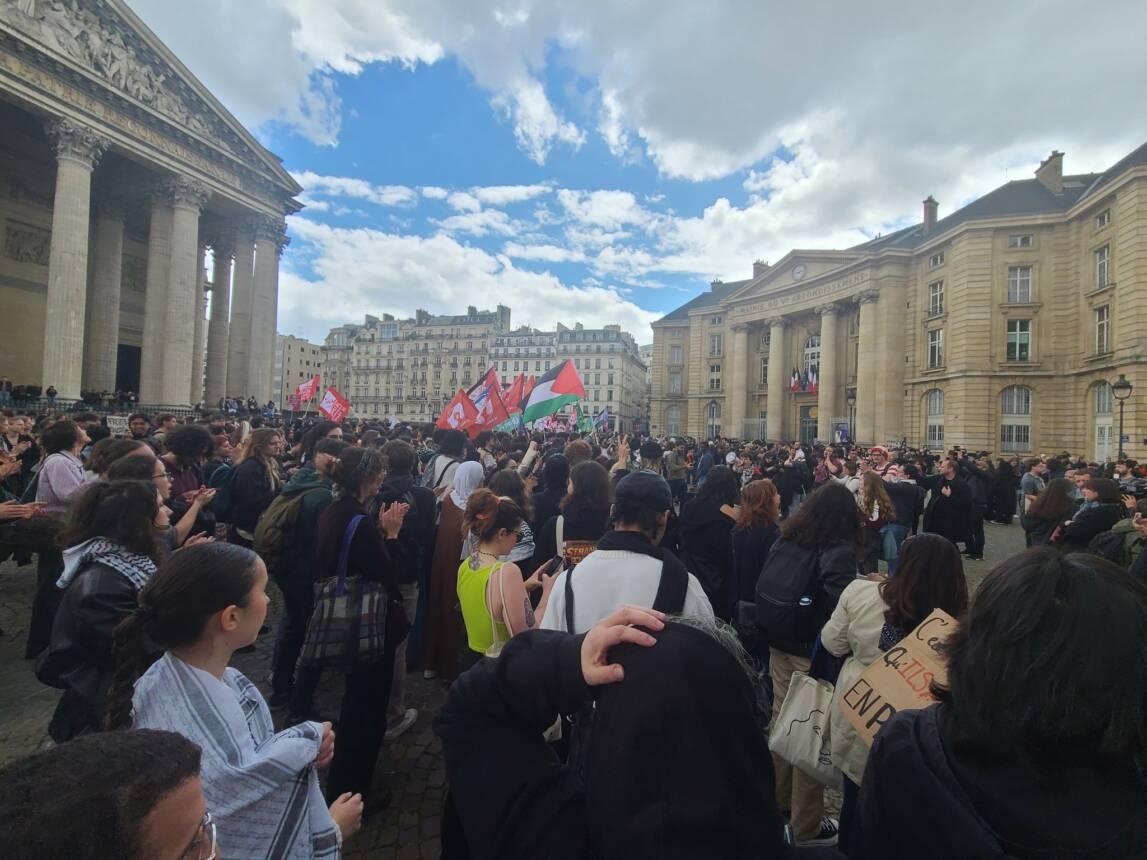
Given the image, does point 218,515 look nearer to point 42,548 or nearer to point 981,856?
point 42,548

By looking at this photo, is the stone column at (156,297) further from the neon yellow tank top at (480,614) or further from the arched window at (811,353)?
the arched window at (811,353)

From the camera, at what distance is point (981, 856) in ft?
3.29

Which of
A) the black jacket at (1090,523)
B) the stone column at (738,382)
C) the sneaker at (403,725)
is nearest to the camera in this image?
the sneaker at (403,725)

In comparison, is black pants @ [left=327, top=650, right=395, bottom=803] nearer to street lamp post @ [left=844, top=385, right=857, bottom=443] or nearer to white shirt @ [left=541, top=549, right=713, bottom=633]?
white shirt @ [left=541, top=549, right=713, bottom=633]

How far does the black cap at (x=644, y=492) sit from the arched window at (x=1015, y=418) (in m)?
35.8

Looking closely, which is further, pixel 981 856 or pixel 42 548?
pixel 42 548

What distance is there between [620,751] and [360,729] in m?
2.90

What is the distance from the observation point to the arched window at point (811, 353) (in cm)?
4403

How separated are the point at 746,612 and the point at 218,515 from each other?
4.74 m

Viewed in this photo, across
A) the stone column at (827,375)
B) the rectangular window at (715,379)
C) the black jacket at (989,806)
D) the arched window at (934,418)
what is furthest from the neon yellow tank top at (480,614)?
the rectangular window at (715,379)

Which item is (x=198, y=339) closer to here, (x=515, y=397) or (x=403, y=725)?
(x=515, y=397)

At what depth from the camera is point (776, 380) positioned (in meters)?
45.2

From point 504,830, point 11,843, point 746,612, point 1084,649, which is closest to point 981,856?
point 1084,649

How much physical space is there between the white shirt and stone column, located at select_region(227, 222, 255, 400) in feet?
103
